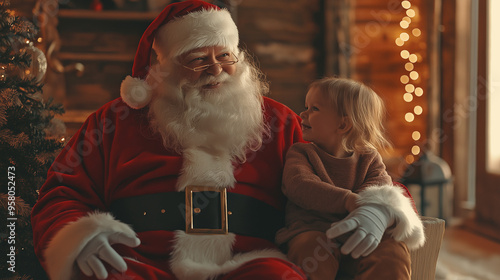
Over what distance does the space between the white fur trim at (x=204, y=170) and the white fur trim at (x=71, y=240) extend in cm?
26

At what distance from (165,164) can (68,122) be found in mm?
2055

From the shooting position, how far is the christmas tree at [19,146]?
5.77ft

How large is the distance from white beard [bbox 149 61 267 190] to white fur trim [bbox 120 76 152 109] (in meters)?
0.03

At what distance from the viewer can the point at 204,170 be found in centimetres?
154

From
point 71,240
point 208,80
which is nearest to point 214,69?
point 208,80

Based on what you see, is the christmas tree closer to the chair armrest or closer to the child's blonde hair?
the child's blonde hair

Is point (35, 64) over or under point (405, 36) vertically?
over

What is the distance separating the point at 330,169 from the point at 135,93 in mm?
723

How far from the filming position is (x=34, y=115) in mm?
1891

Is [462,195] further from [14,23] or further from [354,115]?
[14,23]

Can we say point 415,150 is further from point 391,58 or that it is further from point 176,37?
point 176,37

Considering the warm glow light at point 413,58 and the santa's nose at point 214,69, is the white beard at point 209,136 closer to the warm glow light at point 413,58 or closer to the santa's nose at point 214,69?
the santa's nose at point 214,69

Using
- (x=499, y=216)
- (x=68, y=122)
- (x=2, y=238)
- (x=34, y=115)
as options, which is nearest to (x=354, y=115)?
(x=34, y=115)

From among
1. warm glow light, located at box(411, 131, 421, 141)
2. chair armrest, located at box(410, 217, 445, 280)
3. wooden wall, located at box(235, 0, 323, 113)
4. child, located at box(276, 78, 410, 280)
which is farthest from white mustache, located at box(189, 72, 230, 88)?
warm glow light, located at box(411, 131, 421, 141)
